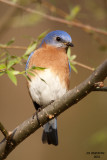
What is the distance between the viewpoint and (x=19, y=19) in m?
3.54

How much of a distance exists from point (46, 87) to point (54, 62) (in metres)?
0.30

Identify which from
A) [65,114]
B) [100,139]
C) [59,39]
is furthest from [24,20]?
[65,114]

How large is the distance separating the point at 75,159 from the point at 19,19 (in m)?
2.58

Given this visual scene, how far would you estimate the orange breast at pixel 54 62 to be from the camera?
351 cm

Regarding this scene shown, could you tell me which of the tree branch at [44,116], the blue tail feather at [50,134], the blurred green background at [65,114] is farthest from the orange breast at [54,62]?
the blurred green background at [65,114]

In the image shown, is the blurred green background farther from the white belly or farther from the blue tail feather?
the white belly

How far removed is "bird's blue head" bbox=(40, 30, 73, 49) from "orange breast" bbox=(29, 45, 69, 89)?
0.48ft

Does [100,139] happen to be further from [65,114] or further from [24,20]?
[65,114]

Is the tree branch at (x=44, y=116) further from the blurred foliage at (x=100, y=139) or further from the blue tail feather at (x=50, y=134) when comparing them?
the blue tail feather at (x=50, y=134)

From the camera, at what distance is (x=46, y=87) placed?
138 inches

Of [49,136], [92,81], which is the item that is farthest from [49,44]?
[92,81]

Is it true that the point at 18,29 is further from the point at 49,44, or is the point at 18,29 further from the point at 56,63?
the point at 56,63

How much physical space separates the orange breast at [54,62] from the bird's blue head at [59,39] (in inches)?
5.8

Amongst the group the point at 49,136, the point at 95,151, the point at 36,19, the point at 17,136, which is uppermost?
the point at 36,19
